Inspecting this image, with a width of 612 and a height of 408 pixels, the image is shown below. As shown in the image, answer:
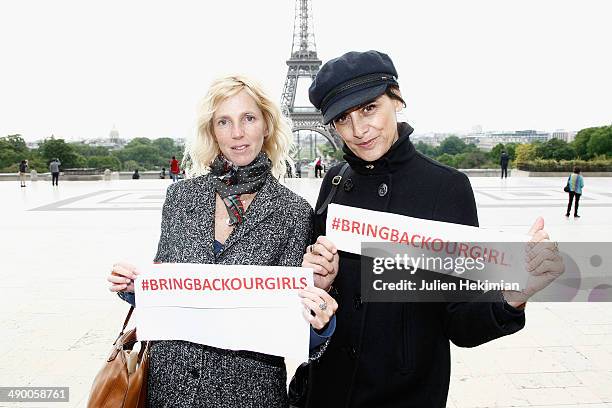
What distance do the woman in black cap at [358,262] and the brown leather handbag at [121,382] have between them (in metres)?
0.69

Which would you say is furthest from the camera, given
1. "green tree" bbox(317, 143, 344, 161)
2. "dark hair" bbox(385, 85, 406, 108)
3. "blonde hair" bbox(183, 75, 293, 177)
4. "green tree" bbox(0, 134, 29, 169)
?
"green tree" bbox(317, 143, 344, 161)

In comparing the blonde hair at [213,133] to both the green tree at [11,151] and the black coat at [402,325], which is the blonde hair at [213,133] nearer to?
the black coat at [402,325]

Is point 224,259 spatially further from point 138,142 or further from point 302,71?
point 138,142

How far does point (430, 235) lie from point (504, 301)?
31cm

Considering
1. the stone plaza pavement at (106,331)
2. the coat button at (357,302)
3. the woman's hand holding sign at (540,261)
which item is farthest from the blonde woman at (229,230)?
the stone plaza pavement at (106,331)

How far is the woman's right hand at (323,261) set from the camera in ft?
5.67

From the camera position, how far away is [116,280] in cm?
199

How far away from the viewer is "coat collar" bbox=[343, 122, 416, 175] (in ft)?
5.90

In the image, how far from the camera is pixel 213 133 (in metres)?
2.21

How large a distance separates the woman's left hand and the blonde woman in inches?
1.8

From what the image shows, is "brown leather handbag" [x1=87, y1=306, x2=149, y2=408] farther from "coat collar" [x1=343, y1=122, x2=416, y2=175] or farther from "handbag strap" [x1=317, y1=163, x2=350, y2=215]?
"coat collar" [x1=343, y1=122, x2=416, y2=175]

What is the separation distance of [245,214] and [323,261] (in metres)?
0.46

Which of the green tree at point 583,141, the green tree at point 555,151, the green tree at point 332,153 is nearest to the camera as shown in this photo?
the green tree at point 555,151

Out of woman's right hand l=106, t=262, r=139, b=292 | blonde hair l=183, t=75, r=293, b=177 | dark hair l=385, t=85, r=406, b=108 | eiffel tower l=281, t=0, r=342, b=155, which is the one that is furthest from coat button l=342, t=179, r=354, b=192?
eiffel tower l=281, t=0, r=342, b=155
